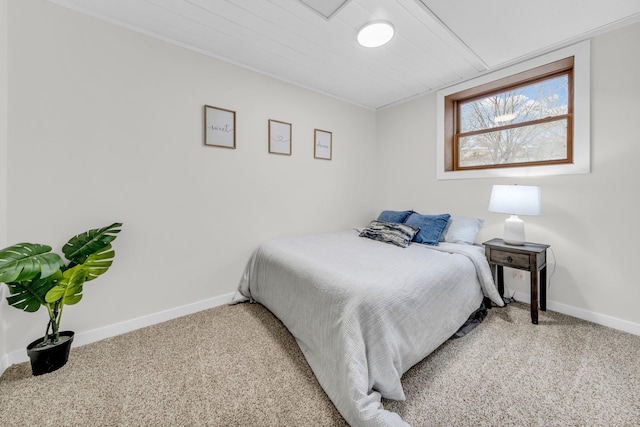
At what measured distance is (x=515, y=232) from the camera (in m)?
2.12

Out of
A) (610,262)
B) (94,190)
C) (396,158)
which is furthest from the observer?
(396,158)

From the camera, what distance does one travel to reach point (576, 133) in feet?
6.68

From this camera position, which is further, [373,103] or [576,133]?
[373,103]

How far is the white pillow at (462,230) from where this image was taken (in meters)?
2.46

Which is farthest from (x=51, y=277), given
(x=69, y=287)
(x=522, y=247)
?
(x=522, y=247)

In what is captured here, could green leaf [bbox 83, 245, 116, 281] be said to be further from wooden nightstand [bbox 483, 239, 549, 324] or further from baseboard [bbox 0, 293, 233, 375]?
wooden nightstand [bbox 483, 239, 549, 324]

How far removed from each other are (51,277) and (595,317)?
3834 millimetres

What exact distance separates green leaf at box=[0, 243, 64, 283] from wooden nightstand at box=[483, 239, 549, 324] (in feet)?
9.90

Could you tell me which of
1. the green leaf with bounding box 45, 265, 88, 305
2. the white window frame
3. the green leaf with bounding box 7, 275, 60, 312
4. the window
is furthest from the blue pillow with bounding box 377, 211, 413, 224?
the green leaf with bounding box 7, 275, 60, 312

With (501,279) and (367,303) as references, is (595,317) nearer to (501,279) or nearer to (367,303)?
(501,279)

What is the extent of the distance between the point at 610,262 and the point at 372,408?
2.26 metres

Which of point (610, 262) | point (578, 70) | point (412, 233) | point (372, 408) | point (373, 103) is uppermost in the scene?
point (373, 103)

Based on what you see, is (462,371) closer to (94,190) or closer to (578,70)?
(578,70)

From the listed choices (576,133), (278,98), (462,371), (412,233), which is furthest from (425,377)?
(278,98)
